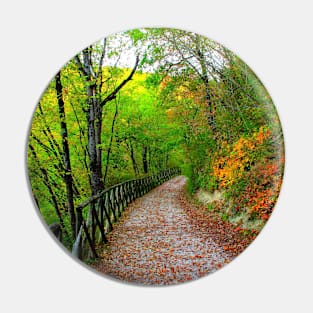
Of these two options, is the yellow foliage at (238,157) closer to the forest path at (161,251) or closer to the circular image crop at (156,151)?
the circular image crop at (156,151)

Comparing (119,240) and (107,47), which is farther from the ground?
(107,47)

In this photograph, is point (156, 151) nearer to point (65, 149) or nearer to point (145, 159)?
point (145, 159)

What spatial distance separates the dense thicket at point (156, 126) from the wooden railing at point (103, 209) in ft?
0.35

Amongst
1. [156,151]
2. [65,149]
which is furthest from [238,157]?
[65,149]

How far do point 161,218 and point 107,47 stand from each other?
2107mm

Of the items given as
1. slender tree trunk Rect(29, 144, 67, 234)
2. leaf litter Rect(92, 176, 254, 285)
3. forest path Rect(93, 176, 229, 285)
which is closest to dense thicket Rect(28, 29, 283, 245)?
slender tree trunk Rect(29, 144, 67, 234)

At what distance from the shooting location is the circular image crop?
4270 millimetres

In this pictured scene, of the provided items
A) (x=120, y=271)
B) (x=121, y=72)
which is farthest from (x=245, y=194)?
(x=121, y=72)

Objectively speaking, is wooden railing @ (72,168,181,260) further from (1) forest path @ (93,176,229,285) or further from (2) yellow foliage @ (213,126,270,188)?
(2) yellow foliage @ (213,126,270,188)

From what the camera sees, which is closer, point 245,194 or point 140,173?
point 245,194

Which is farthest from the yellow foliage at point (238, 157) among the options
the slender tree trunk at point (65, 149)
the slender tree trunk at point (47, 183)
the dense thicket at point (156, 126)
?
the slender tree trunk at point (47, 183)

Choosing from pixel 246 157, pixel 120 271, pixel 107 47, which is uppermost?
pixel 107 47

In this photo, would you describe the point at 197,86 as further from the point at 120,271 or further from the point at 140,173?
the point at 120,271

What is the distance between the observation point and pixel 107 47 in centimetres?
431
